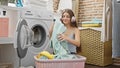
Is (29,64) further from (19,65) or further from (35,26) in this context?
(35,26)

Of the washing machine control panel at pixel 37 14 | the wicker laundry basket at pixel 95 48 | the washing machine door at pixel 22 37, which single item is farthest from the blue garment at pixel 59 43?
the wicker laundry basket at pixel 95 48

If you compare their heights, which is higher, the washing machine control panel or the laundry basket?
the washing machine control panel

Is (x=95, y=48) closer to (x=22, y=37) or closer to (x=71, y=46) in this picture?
(x=71, y=46)

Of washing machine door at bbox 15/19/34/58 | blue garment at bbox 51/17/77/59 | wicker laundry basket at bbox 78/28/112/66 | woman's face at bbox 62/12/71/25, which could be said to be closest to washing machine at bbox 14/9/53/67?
washing machine door at bbox 15/19/34/58

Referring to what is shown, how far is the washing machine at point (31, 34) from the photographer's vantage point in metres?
2.18

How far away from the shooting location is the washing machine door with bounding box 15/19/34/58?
2.13 m

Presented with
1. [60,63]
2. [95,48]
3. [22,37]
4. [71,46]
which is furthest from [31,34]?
[95,48]

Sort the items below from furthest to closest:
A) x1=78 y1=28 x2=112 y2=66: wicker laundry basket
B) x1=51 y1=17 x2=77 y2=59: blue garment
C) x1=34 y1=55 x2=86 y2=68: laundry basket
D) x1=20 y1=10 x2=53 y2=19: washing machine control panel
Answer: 1. x1=78 y1=28 x2=112 y2=66: wicker laundry basket
2. x1=20 y1=10 x2=53 y2=19: washing machine control panel
3. x1=51 y1=17 x2=77 y2=59: blue garment
4. x1=34 y1=55 x2=86 y2=68: laundry basket

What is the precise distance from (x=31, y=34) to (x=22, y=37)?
0.32 m

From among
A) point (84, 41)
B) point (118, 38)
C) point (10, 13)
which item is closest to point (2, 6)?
point (10, 13)

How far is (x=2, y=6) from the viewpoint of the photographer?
2.07m

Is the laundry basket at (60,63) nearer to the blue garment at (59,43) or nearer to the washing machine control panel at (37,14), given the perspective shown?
the blue garment at (59,43)

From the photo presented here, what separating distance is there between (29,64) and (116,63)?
154 centimetres

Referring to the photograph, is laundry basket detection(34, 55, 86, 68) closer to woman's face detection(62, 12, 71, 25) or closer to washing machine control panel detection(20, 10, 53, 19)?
woman's face detection(62, 12, 71, 25)
